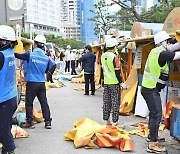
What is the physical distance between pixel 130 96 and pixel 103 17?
28.6 m

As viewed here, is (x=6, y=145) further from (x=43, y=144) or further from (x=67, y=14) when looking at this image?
(x=67, y=14)

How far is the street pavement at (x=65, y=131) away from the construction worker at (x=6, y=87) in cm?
114

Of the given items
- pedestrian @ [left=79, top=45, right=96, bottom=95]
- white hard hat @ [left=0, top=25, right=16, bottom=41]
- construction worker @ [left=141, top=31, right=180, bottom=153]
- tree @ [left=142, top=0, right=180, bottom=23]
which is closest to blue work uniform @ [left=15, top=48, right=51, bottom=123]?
white hard hat @ [left=0, top=25, right=16, bottom=41]

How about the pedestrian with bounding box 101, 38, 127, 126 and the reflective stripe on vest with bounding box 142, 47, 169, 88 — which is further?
the pedestrian with bounding box 101, 38, 127, 126

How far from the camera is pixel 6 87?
4.88m

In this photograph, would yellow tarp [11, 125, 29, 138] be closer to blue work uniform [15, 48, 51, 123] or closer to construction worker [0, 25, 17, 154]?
blue work uniform [15, 48, 51, 123]

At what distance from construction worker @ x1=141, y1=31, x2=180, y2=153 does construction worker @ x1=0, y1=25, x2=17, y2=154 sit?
2.32 m

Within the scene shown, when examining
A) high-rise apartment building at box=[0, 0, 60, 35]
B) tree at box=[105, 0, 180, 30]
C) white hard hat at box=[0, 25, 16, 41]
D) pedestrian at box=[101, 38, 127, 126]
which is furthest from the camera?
high-rise apartment building at box=[0, 0, 60, 35]

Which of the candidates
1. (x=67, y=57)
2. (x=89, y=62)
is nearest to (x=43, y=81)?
(x=89, y=62)

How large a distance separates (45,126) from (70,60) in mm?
16314

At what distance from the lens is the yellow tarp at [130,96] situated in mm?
9516

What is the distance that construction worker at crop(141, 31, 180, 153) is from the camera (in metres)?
5.85

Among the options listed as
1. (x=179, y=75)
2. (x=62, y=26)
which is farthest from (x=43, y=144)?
(x=62, y=26)

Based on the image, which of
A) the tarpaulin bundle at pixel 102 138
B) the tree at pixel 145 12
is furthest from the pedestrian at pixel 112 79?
the tree at pixel 145 12
